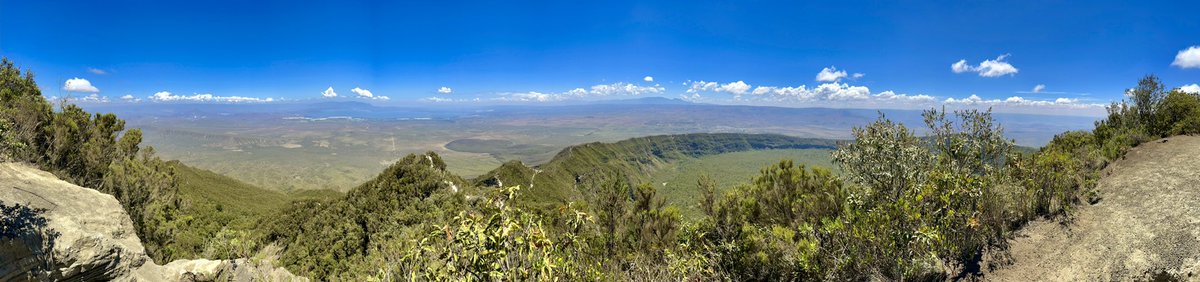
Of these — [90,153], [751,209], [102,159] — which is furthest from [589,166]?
[751,209]

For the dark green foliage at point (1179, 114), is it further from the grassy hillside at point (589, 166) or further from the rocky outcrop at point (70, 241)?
the rocky outcrop at point (70, 241)

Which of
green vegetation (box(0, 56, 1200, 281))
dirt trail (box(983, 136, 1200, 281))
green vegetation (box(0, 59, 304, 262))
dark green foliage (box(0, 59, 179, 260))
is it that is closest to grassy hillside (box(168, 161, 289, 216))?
A: green vegetation (box(0, 59, 304, 262))

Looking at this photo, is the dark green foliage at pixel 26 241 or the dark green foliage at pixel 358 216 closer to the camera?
the dark green foliage at pixel 26 241

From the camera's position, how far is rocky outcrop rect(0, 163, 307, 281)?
19.8ft

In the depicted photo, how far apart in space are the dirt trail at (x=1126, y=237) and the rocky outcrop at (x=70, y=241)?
14312mm

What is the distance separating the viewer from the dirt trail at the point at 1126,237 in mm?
7098

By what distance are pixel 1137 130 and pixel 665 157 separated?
6412 inches

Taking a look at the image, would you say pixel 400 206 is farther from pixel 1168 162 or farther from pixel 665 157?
pixel 665 157

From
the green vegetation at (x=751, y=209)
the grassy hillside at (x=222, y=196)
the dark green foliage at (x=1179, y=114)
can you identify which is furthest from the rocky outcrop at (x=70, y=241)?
the dark green foliage at (x=1179, y=114)

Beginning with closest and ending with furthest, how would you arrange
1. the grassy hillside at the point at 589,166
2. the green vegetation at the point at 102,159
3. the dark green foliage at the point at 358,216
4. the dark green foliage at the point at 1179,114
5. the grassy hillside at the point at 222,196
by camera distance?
the green vegetation at the point at 102,159, the dark green foliage at the point at 1179,114, the dark green foliage at the point at 358,216, the grassy hillside at the point at 222,196, the grassy hillside at the point at 589,166

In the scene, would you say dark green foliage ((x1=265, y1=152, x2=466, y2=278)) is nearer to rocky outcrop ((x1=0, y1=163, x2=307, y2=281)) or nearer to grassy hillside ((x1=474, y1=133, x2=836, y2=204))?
grassy hillside ((x1=474, y1=133, x2=836, y2=204))

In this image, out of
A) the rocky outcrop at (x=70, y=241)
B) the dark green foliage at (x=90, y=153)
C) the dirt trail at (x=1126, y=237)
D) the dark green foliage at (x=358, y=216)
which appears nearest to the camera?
the rocky outcrop at (x=70, y=241)

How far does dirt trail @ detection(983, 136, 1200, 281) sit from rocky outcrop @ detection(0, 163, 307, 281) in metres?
14.3

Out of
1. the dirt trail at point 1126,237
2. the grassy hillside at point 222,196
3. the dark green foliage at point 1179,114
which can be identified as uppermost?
the dark green foliage at point 1179,114
